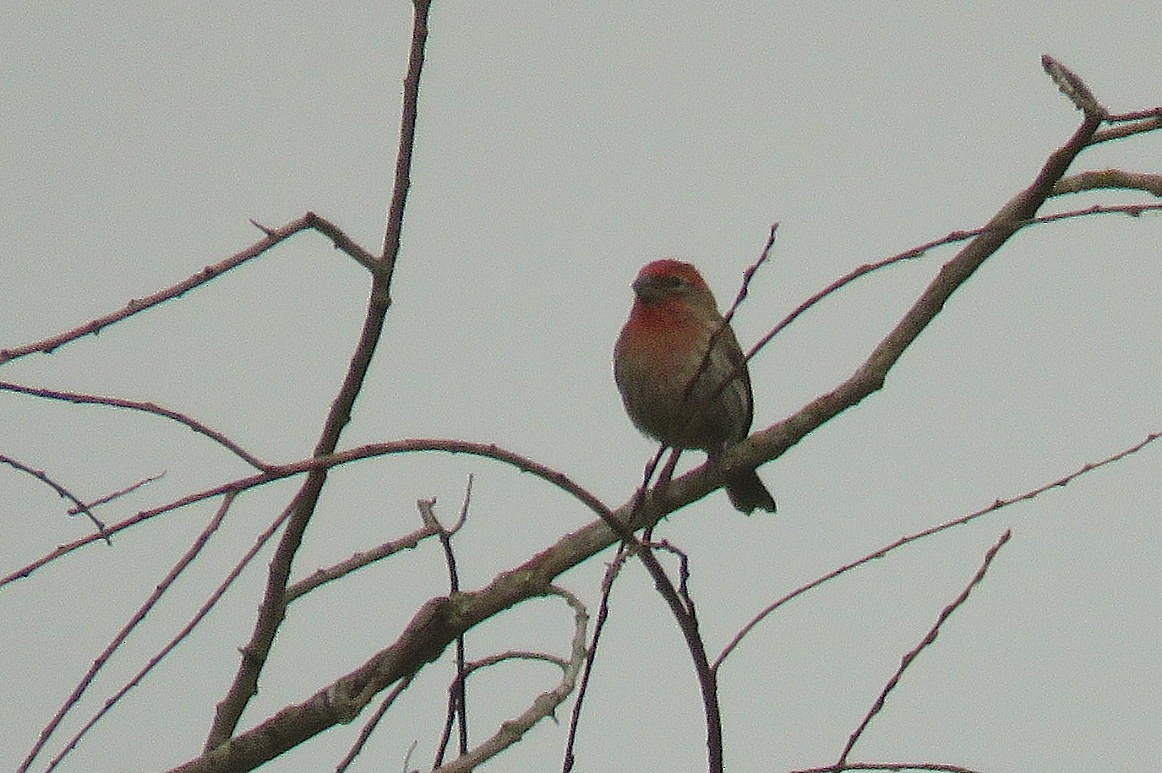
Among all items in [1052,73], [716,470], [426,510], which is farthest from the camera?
[716,470]

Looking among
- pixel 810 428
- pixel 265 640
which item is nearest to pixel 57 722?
pixel 265 640

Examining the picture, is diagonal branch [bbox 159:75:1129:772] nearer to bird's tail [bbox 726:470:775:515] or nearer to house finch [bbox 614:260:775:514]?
house finch [bbox 614:260:775:514]

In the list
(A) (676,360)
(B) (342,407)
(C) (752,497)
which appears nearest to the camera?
(B) (342,407)

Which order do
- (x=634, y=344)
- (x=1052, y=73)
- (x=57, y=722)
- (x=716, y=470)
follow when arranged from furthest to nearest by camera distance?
(x=634, y=344) → (x=716, y=470) → (x=1052, y=73) → (x=57, y=722)

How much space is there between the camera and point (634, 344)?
7.91 m

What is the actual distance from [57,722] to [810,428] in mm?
1935

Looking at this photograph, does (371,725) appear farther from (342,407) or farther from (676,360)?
(676,360)

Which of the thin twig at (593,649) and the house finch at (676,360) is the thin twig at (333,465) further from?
the house finch at (676,360)

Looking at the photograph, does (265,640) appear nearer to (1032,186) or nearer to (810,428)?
(810,428)

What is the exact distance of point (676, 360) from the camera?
771 cm

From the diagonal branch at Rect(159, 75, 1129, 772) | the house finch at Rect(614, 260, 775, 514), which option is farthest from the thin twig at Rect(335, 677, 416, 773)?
the house finch at Rect(614, 260, 775, 514)

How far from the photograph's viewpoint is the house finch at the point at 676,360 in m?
7.58

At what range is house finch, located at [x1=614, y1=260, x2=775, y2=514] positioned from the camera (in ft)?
24.9

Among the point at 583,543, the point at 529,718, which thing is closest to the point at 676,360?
the point at 583,543
